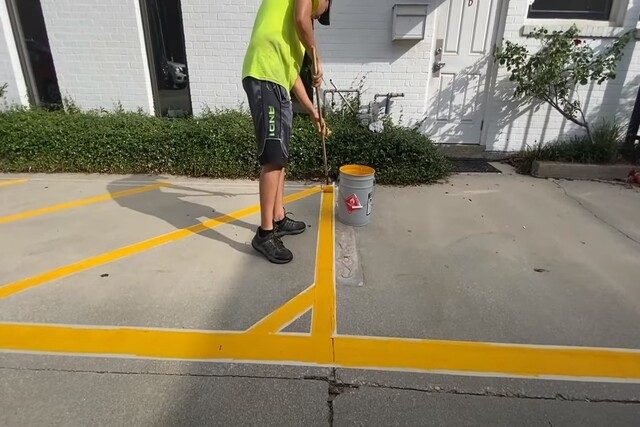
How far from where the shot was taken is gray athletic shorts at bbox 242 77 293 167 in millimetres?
2787

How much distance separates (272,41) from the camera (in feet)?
8.95

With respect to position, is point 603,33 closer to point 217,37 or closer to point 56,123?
point 217,37

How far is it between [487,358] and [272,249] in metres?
1.63

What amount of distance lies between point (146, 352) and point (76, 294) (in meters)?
0.86

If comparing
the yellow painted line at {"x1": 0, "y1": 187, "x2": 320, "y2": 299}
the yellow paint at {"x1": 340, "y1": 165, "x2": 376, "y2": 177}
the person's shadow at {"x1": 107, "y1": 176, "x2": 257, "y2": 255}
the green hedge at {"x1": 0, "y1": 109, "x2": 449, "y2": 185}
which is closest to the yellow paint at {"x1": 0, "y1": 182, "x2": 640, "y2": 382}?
the yellow painted line at {"x1": 0, "y1": 187, "x2": 320, "y2": 299}

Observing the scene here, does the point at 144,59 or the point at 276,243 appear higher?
the point at 144,59

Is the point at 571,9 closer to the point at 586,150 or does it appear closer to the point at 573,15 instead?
the point at 573,15

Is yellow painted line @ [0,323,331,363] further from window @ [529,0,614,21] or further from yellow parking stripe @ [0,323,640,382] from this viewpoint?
window @ [529,0,614,21]

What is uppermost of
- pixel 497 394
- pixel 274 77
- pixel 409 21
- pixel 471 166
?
pixel 409 21

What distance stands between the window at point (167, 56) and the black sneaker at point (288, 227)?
11.5 feet

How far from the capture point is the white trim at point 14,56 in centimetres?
563

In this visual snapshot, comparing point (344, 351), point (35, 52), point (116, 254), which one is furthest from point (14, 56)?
point (344, 351)

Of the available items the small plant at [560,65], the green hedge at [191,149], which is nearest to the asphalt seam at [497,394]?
the green hedge at [191,149]

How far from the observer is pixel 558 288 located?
9.21 feet
